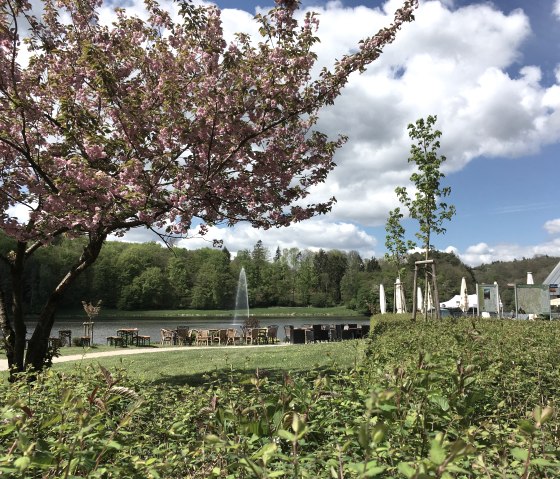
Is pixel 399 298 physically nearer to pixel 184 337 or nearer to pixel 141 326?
pixel 184 337

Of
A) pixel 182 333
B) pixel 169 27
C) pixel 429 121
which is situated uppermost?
pixel 429 121

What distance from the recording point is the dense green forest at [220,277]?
240 ft

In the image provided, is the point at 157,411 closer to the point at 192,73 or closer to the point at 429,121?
the point at 192,73

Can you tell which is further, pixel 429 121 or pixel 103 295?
pixel 103 295

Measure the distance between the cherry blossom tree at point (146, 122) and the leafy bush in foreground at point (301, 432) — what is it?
13.1ft

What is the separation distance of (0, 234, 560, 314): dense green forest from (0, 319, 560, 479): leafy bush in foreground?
5966 centimetres

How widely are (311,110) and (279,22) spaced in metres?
1.29

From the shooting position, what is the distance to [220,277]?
8831 centimetres

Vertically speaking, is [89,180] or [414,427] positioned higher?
[89,180]

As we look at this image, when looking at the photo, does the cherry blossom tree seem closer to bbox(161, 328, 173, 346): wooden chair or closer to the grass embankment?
bbox(161, 328, 173, 346): wooden chair

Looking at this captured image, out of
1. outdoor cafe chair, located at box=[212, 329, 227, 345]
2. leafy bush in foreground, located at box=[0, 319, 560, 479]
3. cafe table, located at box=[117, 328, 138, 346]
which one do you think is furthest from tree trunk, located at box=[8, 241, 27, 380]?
outdoor cafe chair, located at box=[212, 329, 227, 345]

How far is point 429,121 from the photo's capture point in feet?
50.0

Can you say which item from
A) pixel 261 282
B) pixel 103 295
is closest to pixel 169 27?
pixel 103 295

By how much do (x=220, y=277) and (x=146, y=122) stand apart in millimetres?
82216
